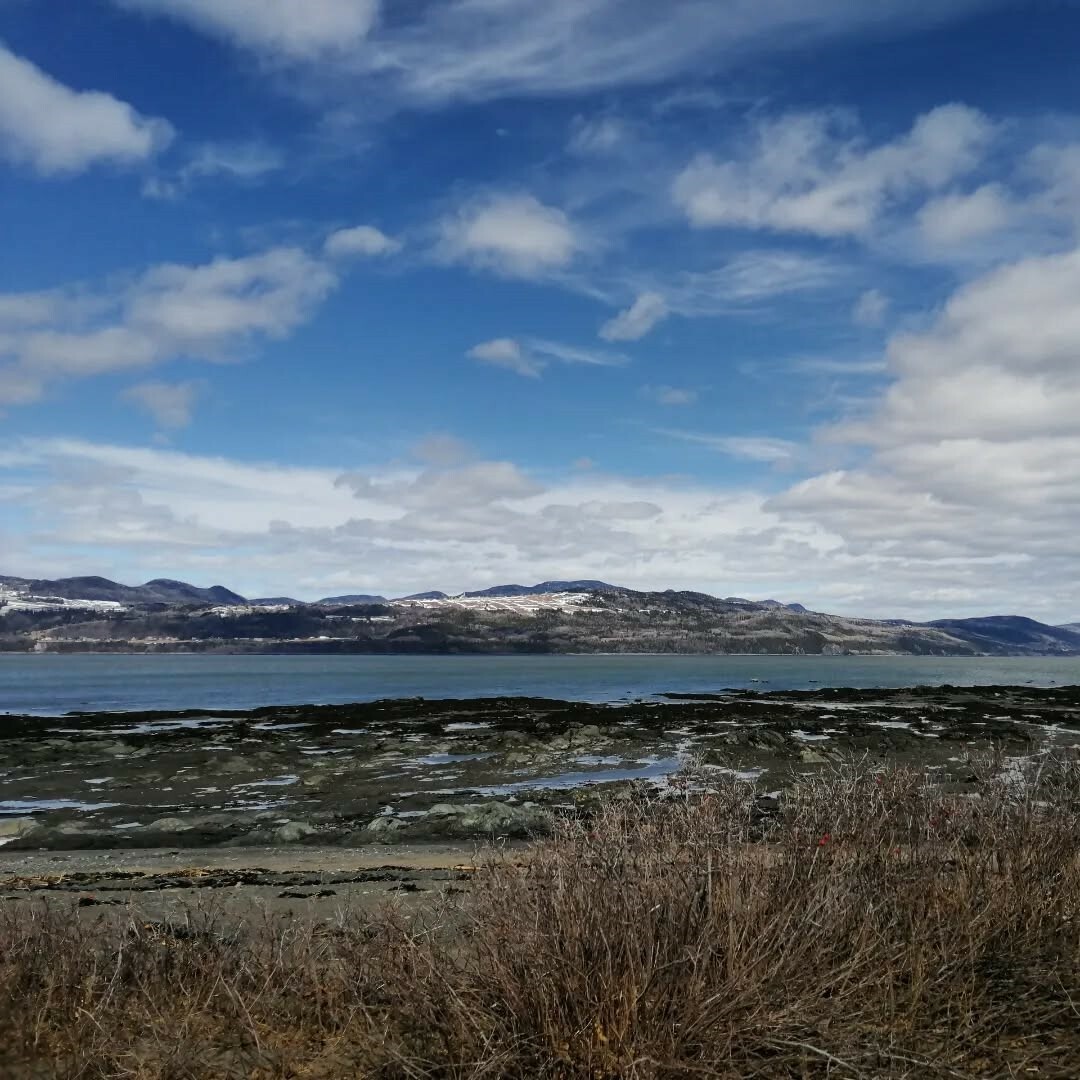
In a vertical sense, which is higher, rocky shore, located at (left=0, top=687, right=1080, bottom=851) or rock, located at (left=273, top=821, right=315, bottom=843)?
rock, located at (left=273, top=821, right=315, bottom=843)

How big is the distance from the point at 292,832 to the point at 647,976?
47.7 ft

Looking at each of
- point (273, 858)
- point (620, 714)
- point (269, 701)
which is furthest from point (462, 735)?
point (269, 701)

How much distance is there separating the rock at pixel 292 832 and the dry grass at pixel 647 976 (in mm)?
11056

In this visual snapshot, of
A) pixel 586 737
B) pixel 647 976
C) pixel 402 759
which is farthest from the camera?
pixel 586 737

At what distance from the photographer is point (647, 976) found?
4.32m

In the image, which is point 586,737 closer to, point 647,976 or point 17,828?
point 17,828

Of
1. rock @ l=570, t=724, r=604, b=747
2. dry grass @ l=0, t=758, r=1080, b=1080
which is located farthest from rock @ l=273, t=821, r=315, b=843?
rock @ l=570, t=724, r=604, b=747

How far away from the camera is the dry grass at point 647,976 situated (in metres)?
4.39

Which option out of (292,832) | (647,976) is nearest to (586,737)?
(292,832)

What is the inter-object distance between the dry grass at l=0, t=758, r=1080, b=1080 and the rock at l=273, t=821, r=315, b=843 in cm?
1106

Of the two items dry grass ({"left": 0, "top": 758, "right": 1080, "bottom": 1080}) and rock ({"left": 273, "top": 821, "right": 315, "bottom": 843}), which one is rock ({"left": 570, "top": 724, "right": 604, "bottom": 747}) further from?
dry grass ({"left": 0, "top": 758, "right": 1080, "bottom": 1080})

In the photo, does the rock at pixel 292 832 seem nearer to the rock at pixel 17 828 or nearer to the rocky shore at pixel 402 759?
the rocky shore at pixel 402 759

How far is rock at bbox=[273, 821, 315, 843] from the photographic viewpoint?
17.0 metres

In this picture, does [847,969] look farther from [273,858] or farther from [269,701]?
[269,701]
